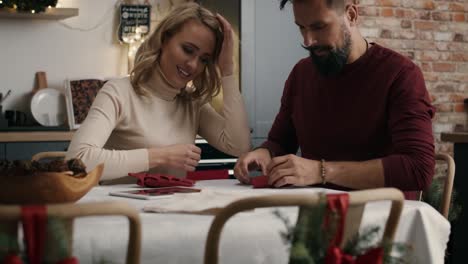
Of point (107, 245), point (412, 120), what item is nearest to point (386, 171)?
point (412, 120)

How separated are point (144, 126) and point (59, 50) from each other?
2375mm

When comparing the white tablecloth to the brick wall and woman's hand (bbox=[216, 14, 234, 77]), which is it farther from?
the brick wall

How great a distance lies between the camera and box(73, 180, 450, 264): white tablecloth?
4.31 ft

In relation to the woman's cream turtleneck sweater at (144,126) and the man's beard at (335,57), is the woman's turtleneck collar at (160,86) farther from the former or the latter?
the man's beard at (335,57)

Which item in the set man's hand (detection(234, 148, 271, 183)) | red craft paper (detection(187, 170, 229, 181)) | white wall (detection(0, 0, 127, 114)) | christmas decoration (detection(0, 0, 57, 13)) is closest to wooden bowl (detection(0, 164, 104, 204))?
man's hand (detection(234, 148, 271, 183))

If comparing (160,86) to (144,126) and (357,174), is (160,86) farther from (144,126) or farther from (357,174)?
(357,174)

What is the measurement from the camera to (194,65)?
254 centimetres

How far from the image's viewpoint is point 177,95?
2.64 m

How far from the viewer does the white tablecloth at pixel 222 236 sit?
131 cm

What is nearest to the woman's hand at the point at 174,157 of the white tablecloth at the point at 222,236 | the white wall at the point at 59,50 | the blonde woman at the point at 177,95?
the blonde woman at the point at 177,95

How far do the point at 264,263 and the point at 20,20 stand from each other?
3558 mm

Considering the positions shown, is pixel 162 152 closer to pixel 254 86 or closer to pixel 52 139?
pixel 52 139

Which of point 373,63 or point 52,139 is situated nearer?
point 373,63

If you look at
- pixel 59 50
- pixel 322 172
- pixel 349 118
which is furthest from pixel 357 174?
pixel 59 50
